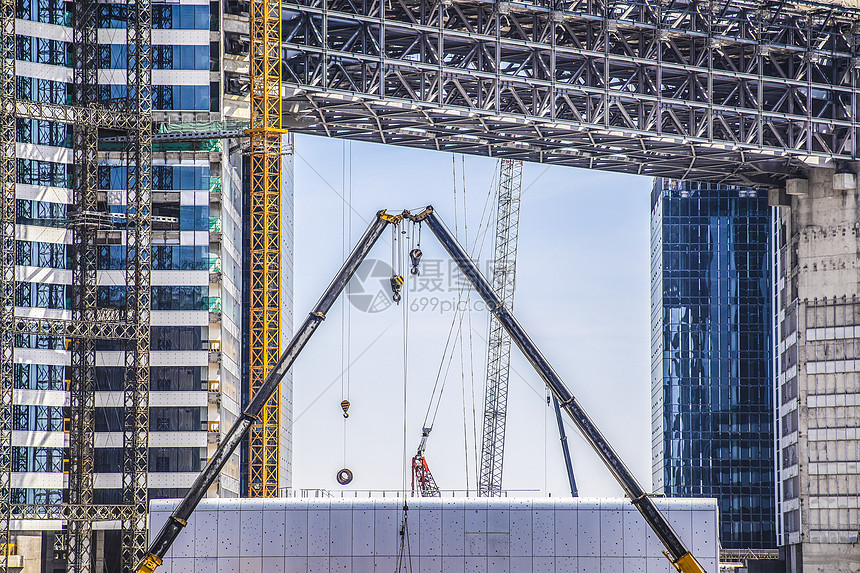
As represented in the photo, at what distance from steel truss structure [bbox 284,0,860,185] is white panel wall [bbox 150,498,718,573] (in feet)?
97.2

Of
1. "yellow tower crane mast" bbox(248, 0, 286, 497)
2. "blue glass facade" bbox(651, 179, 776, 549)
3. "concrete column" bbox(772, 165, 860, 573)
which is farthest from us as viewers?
"blue glass facade" bbox(651, 179, 776, 549)

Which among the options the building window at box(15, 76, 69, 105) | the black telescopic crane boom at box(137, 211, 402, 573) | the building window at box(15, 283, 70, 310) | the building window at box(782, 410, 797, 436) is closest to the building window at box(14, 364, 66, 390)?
the building window at box(15, 283, 70, 310)

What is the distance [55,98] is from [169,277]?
1676cm

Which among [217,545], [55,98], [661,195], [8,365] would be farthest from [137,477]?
[661,195]

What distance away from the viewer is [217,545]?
78188 millimetres

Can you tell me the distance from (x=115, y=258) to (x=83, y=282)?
13.8ft

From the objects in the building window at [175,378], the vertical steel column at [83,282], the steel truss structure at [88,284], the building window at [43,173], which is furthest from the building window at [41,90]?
the building window at [175,378]

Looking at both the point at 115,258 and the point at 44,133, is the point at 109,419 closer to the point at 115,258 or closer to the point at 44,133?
the point at 115,258

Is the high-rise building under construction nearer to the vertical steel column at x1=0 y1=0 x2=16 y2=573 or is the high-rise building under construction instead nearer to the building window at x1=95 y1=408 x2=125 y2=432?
the building window at x1=95 y1=408 x2=125 y2=432

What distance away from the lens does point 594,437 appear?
5972 centimetres

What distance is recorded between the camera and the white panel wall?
7812 cm

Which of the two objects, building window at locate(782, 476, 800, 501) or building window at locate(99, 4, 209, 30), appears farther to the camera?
building window at locate(782, 476, 800, 501)

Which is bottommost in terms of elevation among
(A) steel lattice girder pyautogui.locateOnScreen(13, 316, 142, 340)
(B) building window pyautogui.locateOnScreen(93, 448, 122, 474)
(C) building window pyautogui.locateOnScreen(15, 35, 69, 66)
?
(B) building window pyautogui.locateOnScreen(93, 448, 122, 474)

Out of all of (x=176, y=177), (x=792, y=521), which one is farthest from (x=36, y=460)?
(x=792, y=521)
